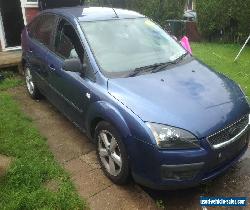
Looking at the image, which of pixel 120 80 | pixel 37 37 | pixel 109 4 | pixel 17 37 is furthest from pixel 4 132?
pixel 109 4

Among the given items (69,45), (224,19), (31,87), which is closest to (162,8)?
(224,19)

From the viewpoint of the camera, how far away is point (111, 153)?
13.3ft

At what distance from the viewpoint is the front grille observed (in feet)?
11.6

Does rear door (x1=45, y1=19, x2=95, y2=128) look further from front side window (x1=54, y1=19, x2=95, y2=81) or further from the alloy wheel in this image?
Result: the alloy wheel

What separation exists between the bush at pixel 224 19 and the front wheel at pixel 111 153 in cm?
981

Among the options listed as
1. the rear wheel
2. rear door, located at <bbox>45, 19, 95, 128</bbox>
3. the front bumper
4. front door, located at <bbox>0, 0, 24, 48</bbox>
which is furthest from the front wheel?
front door, located at <bbox>0, 0, 24, 48</bbox>

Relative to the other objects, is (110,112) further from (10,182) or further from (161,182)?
(10,182)

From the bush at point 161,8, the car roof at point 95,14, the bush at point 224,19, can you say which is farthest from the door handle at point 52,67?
the bush at point 161,8

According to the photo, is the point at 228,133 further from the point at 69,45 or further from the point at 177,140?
the point at 69,45

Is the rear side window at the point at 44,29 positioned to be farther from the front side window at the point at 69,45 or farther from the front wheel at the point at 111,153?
the front wheel at the point at 111,153

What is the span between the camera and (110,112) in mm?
3863

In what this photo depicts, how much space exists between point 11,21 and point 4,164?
6284 millimetres

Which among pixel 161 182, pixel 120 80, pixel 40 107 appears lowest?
pixel 40 107

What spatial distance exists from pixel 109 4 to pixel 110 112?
41.9ft
